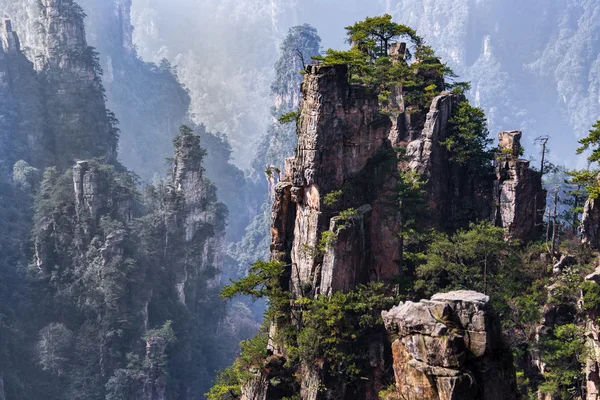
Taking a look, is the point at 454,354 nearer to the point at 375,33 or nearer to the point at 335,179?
the point at 335,179

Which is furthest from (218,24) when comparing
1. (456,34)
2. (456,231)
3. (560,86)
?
(456,231)

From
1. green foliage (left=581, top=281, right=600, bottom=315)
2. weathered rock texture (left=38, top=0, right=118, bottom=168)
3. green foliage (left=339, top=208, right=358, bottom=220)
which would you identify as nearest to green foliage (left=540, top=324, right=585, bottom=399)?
green foliage (left=581, top=281, right=600, bottom=315)

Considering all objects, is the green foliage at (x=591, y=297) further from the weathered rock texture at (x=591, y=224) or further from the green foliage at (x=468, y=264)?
the weathered rock texture at (x=591, y=224)

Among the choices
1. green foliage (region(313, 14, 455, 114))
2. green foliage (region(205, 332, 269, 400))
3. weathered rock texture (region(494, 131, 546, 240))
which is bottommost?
green foliage (region(205, 332, 269, 400))

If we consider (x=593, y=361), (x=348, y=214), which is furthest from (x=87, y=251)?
(x=593, y=361)

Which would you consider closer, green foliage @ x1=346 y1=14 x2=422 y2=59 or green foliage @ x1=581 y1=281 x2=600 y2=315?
green foliage @ x1=581 y1=281 x2=600 y2=315

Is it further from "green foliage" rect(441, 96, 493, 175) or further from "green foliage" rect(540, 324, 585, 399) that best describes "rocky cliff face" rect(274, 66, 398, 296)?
"green foliage" rect(540, 324, 585, 399)
